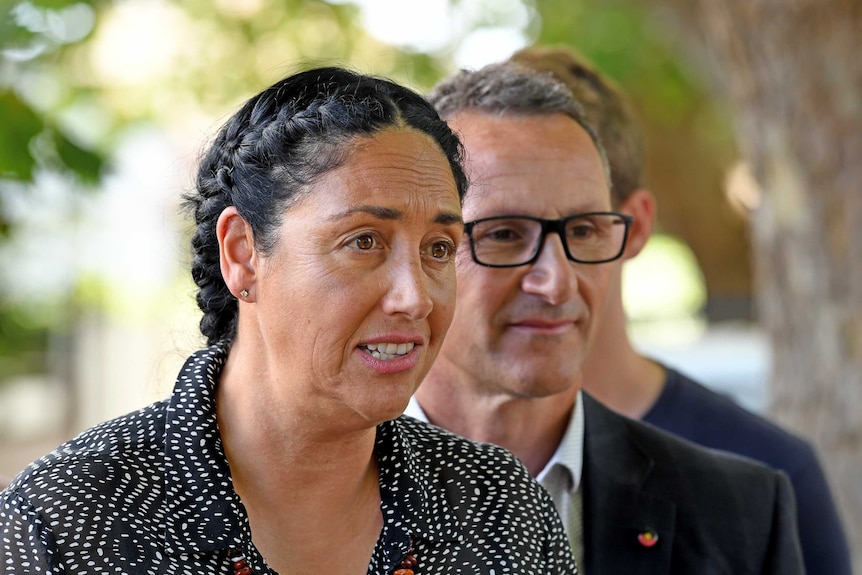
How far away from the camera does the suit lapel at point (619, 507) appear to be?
8.43 ft

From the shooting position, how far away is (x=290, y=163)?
1930mm

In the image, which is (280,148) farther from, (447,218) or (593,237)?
(593,237)

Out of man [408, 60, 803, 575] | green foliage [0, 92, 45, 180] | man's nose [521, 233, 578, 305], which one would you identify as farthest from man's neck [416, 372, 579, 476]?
green foliage [0, 92, 45, 180]

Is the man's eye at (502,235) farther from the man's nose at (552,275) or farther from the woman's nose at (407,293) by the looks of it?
the woman's nose at (407,293)

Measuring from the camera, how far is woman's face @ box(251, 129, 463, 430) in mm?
1877

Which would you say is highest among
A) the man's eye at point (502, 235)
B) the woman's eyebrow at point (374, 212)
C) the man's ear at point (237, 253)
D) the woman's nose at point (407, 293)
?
the man's eye at point (502, 235)

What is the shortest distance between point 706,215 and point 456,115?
8902 millimetres

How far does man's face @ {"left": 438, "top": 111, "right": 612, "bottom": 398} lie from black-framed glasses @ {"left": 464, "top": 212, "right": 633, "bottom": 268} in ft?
0.05

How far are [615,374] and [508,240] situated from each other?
84cm

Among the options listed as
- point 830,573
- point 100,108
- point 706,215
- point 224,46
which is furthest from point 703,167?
point 830,573

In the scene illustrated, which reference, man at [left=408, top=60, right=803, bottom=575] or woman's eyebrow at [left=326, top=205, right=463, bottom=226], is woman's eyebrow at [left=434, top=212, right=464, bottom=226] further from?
man at [left=408, top=60, right=803, bottom=575]

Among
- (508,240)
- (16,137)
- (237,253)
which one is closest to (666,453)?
(508,240)

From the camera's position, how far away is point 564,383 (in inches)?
103

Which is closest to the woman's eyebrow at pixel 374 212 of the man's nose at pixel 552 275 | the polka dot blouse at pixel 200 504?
the polka dot blouse at pixel 200 504
